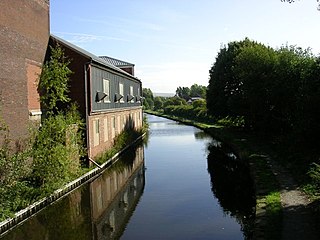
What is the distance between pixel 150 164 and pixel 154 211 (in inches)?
390

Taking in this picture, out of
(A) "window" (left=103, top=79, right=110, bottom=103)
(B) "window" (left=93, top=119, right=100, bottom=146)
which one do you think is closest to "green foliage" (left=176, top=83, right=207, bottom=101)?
(A) "window" (left=103, top=79, right=110, bottom=103)

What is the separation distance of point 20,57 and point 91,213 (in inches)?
278

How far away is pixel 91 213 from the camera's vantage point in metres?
12.7

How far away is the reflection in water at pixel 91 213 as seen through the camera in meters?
10.7

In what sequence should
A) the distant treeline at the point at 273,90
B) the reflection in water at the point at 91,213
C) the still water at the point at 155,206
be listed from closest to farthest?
1. the reflection in water at the point at 91,213
2. the still water at the point at 155,206
3. the distant treeline at the point at 273,90

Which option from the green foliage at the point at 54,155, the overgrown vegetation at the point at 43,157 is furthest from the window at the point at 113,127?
the green foliage at the point at 54,155

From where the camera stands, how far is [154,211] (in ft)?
42.4

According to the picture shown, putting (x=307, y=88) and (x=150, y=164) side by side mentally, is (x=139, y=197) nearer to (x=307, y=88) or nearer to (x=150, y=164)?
(x=150, y=164)

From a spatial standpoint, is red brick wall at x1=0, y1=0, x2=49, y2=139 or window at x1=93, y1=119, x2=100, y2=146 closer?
red brick wall at x1=0, y1=0, x2=49, y2=139

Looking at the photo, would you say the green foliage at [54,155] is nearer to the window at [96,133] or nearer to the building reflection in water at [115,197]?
the building reflection in water at [115,197]

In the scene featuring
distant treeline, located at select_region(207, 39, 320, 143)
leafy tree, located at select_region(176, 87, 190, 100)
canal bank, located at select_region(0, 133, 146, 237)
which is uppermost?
leafy tree, located at select_region(176, 87, 190, 100)

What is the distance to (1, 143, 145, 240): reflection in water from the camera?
35.0 feet

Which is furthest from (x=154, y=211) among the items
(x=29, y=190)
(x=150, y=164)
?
(x=150, y=164)

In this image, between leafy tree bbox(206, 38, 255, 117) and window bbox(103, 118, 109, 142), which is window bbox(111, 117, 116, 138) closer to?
window bbox(103, 118, 109, 142)
